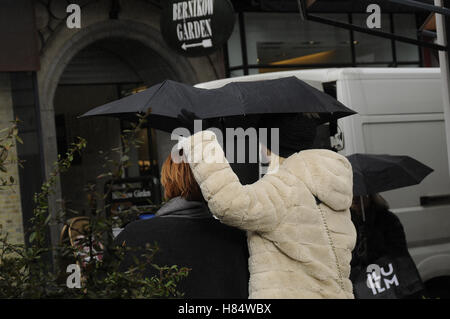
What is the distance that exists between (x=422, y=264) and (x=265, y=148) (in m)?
3.36

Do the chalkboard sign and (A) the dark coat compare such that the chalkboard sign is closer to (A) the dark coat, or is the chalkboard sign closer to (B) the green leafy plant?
(A) the dark coat

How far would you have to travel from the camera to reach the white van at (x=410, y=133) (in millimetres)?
5828

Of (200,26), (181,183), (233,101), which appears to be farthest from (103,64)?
(181,183)

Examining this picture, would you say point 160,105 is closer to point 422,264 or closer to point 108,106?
point 108,106

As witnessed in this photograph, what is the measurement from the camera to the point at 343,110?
404cm

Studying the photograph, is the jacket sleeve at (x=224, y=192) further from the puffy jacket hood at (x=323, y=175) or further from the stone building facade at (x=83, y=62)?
the stone building facade at (x=83, y=62)

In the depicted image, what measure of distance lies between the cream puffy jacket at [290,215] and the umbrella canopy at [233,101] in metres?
0.66

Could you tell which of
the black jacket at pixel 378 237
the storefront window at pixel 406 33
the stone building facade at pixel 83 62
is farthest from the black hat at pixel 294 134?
the storefront window at pixel 406 33

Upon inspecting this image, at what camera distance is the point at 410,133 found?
609cm

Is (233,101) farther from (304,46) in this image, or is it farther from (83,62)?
(304,46)

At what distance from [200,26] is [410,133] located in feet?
13.6

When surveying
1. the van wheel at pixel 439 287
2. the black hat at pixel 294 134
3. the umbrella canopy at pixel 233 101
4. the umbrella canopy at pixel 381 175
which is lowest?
the van wheel at pixel 439 287

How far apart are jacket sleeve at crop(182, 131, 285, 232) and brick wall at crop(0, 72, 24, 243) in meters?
7.82
